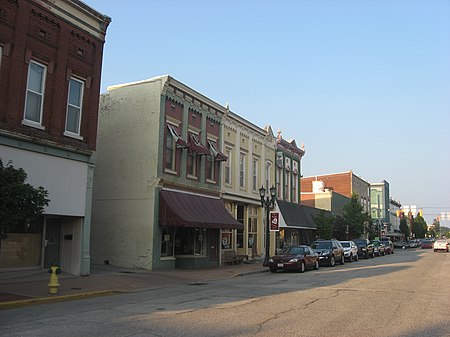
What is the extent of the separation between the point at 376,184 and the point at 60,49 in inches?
3498

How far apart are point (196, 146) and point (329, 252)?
11347mm

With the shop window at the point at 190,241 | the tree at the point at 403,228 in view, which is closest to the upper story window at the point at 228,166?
the shop window at the point at 190,241

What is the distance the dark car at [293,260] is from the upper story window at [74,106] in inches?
486

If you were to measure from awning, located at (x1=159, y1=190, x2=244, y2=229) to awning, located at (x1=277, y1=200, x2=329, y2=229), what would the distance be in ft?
32.6

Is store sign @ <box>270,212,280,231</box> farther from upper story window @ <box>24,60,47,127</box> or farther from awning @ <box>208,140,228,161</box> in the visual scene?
upper story window @ <box>24,60,47,127</box>

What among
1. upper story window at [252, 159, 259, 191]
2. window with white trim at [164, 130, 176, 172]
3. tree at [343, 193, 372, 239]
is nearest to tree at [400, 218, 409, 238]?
tree at [343, 193, 372, 239]

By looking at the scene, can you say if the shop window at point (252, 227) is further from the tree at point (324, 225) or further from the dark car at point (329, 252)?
the tree at point (324, 225)

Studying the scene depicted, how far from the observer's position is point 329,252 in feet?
97.3

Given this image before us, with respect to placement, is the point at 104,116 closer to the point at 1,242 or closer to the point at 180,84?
the point at 180,84

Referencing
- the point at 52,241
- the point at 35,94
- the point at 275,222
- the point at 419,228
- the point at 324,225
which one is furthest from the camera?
the point at 419,228

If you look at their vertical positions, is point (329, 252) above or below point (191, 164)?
below

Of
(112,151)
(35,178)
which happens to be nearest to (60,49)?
(35,178)

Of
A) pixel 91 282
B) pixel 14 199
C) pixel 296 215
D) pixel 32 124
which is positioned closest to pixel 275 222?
pixel 296 215

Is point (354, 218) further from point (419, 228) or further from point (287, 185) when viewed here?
point (419, 228)
